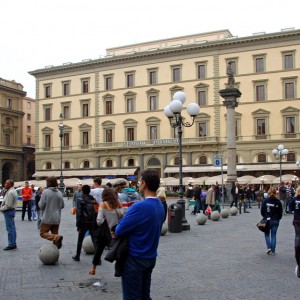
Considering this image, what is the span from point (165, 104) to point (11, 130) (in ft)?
85.8

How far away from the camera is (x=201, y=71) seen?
55.3 m

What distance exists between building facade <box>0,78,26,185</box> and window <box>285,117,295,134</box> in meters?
39.7

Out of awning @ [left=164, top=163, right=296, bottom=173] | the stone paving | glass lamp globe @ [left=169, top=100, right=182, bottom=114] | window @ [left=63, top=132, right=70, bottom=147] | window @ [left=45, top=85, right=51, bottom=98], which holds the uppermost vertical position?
window @ [left=45, top=85, right=51, bottom=98]

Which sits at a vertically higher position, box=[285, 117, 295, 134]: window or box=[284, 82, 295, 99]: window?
box=[284, 82, 295, 99]: window

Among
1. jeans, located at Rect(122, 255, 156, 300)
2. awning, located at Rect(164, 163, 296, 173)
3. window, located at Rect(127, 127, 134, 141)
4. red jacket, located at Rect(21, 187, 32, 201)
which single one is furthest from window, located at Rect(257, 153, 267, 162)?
jeans, located at Rect(122, 255, 156, 300)

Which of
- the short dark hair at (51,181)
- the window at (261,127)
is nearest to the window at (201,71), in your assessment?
the window at (261,127)

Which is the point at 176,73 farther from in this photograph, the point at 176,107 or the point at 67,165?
the point at 176,107

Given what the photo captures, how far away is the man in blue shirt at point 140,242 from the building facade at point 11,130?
65.7 m

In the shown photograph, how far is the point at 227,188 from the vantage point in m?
28.3

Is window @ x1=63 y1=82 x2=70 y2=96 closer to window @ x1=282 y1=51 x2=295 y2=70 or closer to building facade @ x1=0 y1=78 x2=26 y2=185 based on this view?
building facade @ x1=0 y1=78 x2=26 y2=185

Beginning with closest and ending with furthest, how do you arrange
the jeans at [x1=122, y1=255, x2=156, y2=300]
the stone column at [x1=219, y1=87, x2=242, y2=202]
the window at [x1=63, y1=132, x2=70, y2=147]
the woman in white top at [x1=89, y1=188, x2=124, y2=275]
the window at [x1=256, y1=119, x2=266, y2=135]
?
the jeans at [x1=122, y1=255, x2=156, y2=300] < the woman in white top at [x1=89, y1=188, x2=124, y2=275] < the stone column at [x1=219, y1=87, x2=242, y2=202] < the window at [x1=256, y1=119, x2=266, y2=135] < the window at [x1=63, y1=132, x2=70, y2=147]

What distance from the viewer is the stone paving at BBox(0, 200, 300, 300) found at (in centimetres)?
697

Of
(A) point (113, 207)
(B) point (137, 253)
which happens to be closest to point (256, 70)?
(A) point (113, 207)

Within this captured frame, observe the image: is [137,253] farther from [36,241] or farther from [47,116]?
[47,116]
